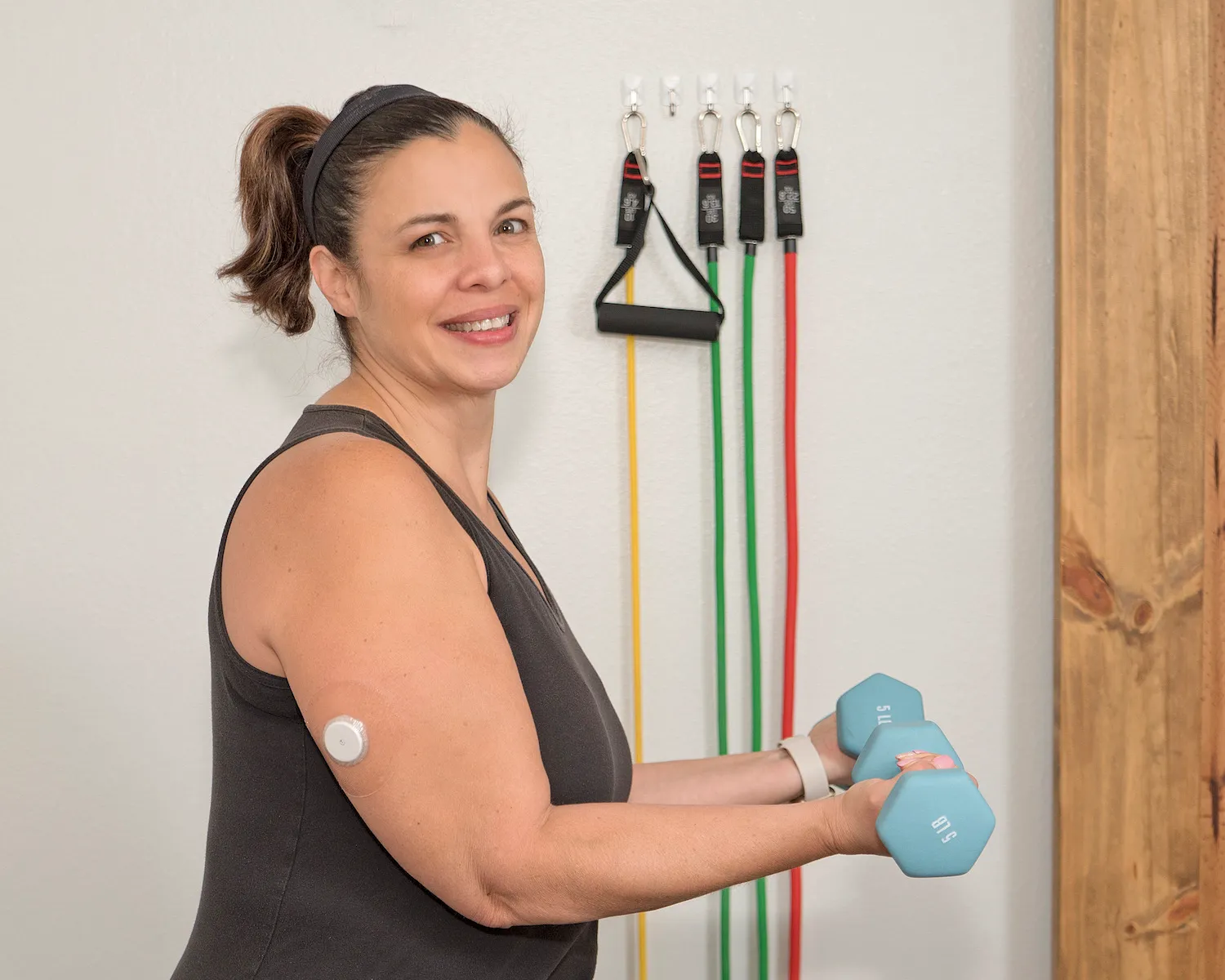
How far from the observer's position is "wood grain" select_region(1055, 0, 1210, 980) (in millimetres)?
1756

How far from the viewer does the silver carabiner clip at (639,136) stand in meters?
1.81

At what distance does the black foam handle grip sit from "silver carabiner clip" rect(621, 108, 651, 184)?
20 centimetres

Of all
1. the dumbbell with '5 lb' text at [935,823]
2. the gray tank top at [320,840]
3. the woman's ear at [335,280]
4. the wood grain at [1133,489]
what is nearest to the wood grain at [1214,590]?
the wood grain at [1133,489]

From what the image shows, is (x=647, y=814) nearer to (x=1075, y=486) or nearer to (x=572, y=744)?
(x=572, y=744)

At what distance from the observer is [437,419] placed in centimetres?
118

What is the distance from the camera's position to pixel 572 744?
1056 mm

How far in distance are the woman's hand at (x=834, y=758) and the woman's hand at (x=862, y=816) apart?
0.50 meters

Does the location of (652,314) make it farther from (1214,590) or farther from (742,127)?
(1214,590)

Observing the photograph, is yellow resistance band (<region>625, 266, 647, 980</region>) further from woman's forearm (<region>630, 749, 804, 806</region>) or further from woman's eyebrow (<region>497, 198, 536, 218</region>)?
woman's eyebrow (<region>497, 198, 536, 218</region>)

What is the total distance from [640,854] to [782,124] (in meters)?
1.28

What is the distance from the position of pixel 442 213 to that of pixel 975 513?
3.67ft

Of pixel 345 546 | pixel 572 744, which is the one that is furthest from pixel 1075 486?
pixel 345 546

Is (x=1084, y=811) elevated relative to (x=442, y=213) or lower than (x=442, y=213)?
lower

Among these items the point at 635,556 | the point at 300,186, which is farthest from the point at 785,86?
the point at 300,186
